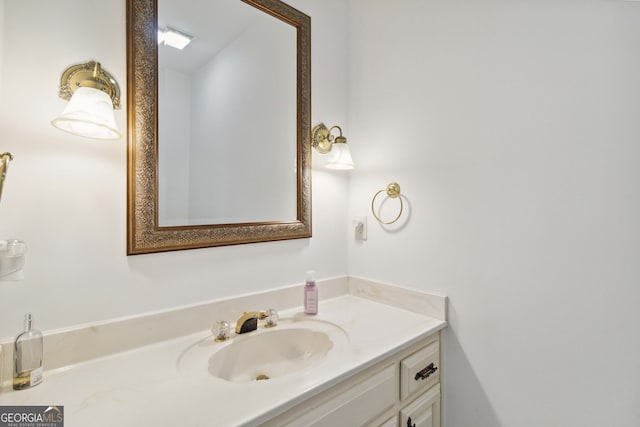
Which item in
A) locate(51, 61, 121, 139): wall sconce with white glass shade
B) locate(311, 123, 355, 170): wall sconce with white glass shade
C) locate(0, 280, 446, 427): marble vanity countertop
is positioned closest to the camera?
locate(0, 280, 446, 427): marble vanity countertop

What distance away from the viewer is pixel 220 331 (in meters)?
1.00

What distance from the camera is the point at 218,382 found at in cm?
76

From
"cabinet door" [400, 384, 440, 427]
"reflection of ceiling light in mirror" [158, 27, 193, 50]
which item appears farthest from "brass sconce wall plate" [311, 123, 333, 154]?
"cabinet door" [400, 384, 440, 427]

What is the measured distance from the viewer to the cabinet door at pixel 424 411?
995mm

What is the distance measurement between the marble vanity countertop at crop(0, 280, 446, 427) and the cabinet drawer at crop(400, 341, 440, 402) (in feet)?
0.25

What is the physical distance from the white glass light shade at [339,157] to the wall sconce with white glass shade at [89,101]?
0.79m

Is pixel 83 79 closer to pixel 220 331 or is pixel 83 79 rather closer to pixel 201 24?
pixel 201 24

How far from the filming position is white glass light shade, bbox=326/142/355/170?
51.8 inches

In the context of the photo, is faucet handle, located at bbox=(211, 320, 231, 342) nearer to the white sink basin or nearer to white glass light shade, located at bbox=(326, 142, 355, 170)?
the white sink basin

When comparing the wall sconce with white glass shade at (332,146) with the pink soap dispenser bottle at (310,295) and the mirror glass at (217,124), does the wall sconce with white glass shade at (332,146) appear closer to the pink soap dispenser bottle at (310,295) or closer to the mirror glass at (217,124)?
the mirror glass at (217,124)

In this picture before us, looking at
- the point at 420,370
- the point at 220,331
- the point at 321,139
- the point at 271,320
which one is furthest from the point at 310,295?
the point at 321,139

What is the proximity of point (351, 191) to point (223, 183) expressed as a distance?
0.65 meters

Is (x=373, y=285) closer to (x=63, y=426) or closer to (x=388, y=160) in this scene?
(x=388, y=160)

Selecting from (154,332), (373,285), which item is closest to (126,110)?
(154,332)
